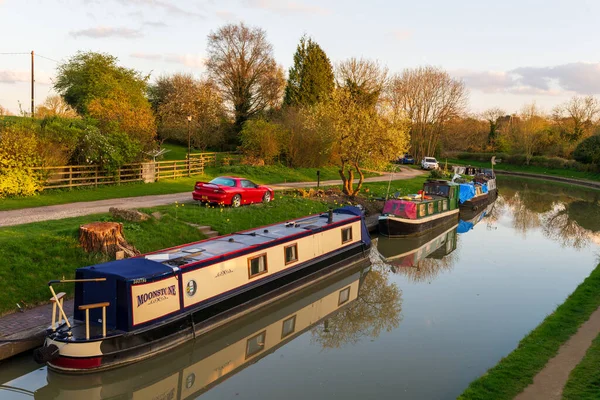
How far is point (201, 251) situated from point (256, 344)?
254 centimetres

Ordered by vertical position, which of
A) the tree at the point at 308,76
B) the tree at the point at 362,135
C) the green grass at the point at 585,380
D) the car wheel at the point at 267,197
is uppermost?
the tree at the point at 308,76

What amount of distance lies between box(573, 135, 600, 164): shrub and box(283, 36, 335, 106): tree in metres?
29.1

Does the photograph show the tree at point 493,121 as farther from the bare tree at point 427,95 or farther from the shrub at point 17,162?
the shrub at point 17,162

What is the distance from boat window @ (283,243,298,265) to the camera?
13109 millimetres

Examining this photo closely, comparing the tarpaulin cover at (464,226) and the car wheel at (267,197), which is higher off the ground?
the car wheel at (267,197)

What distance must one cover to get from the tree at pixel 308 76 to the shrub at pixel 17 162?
1118 inches

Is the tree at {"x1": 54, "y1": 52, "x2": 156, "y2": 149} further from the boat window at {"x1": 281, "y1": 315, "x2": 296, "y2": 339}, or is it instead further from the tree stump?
the boat window at {"x1": 281, "y1": 315, "x2": 296, "y2": 339}

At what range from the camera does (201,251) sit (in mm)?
11227

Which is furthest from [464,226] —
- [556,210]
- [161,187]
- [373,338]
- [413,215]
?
[373,338]

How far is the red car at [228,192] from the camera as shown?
1891cm

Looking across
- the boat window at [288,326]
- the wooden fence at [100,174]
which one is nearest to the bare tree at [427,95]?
the wooden fence at [100,174]

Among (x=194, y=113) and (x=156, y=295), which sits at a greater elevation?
(x=194, y=113)

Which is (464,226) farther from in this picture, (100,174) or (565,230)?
(100,174)

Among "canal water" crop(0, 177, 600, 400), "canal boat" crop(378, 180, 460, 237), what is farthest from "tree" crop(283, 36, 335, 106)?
"canal water" crop(0, 177, 600, 400)
